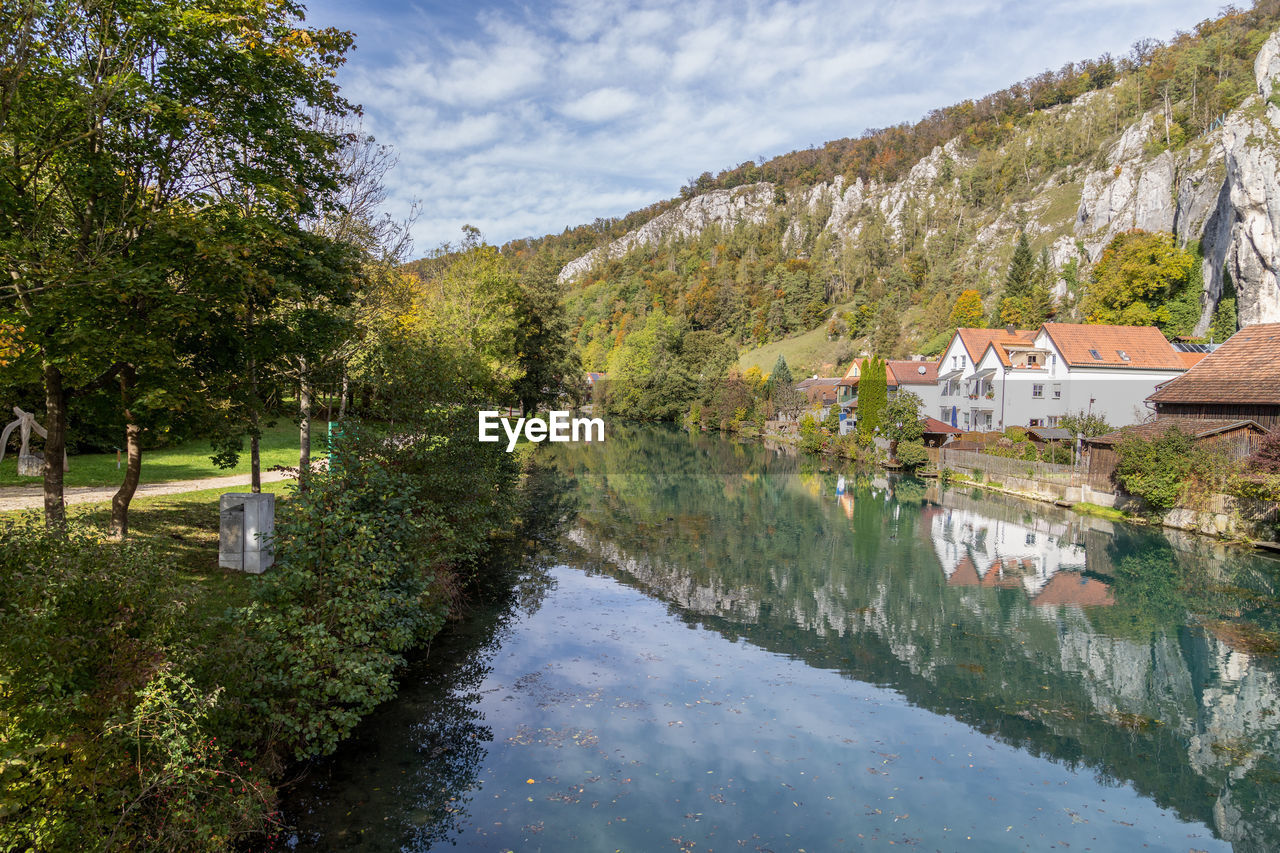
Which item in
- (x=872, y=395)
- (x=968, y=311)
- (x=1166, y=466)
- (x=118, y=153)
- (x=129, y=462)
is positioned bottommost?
(x=1166, y=466)

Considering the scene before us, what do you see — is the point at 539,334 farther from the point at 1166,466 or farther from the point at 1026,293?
the point at 1026,293

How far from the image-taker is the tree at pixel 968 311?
3467 inches

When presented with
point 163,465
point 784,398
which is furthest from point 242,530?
point 784,398

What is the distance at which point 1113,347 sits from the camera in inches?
2181

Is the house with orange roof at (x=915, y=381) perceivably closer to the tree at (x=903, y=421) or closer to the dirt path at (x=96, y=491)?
the tree at (x=903, y=421)

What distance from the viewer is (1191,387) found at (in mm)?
37250

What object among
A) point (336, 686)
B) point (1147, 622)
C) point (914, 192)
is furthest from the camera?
point (914, 192)

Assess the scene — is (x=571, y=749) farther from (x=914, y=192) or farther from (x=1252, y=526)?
(x=914, y=192)

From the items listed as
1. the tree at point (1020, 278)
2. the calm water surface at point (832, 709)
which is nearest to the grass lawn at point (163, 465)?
the calm water surface at point (832, 709)

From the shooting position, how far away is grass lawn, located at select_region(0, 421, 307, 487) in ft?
66.3

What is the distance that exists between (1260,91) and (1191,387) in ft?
→ 178

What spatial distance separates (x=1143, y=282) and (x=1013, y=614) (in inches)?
2557

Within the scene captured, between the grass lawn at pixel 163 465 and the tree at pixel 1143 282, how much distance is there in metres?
74.5

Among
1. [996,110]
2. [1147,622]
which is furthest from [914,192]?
[1147,622]
